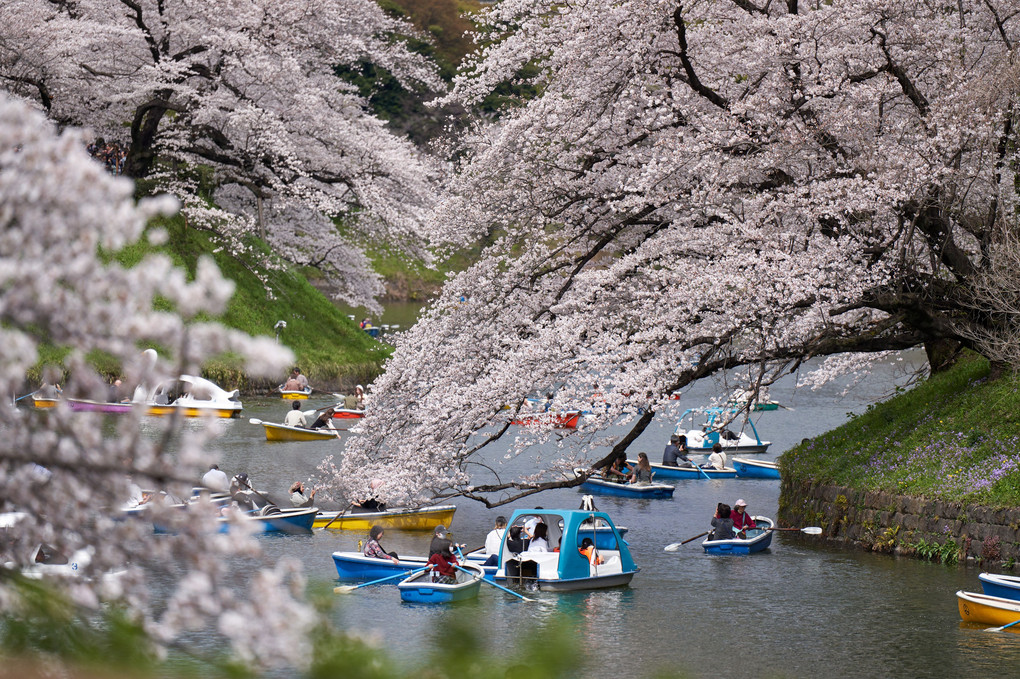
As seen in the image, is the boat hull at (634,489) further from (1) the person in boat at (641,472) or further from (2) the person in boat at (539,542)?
(2) the person in boat at (539,542)

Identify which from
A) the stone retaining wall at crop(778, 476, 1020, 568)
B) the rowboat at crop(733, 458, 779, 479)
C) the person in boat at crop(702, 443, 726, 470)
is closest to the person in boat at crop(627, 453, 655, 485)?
the person in boat at crop(702, 443, 726, 470)

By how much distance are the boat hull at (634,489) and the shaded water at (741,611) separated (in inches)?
130

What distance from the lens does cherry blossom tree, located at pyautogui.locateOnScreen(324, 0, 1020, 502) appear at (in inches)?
654

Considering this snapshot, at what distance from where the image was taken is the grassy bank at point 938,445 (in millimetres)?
17562

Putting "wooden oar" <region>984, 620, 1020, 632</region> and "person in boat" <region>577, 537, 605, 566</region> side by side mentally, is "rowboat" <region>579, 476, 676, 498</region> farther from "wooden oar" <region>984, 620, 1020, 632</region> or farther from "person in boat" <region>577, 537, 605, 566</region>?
"wooden oar" <region>984, 620, 1020, 632</region>

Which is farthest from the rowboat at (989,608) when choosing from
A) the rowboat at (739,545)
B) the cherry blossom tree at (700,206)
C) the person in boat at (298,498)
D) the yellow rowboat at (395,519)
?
the person in boat at (298,498)

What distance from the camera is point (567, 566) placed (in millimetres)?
18500

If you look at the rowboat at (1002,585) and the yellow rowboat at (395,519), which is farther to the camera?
the yellow rowboat at (395,519)

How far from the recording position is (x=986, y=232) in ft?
60.1

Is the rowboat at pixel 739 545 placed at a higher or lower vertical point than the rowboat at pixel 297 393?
lower

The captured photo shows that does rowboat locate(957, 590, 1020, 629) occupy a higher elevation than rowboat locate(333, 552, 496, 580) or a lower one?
higher

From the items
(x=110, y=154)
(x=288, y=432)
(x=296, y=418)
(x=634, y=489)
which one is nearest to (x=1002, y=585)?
(x=634, y=489)

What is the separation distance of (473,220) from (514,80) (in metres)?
2.94

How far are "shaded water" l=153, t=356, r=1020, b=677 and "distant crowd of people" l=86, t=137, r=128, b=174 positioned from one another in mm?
17535
